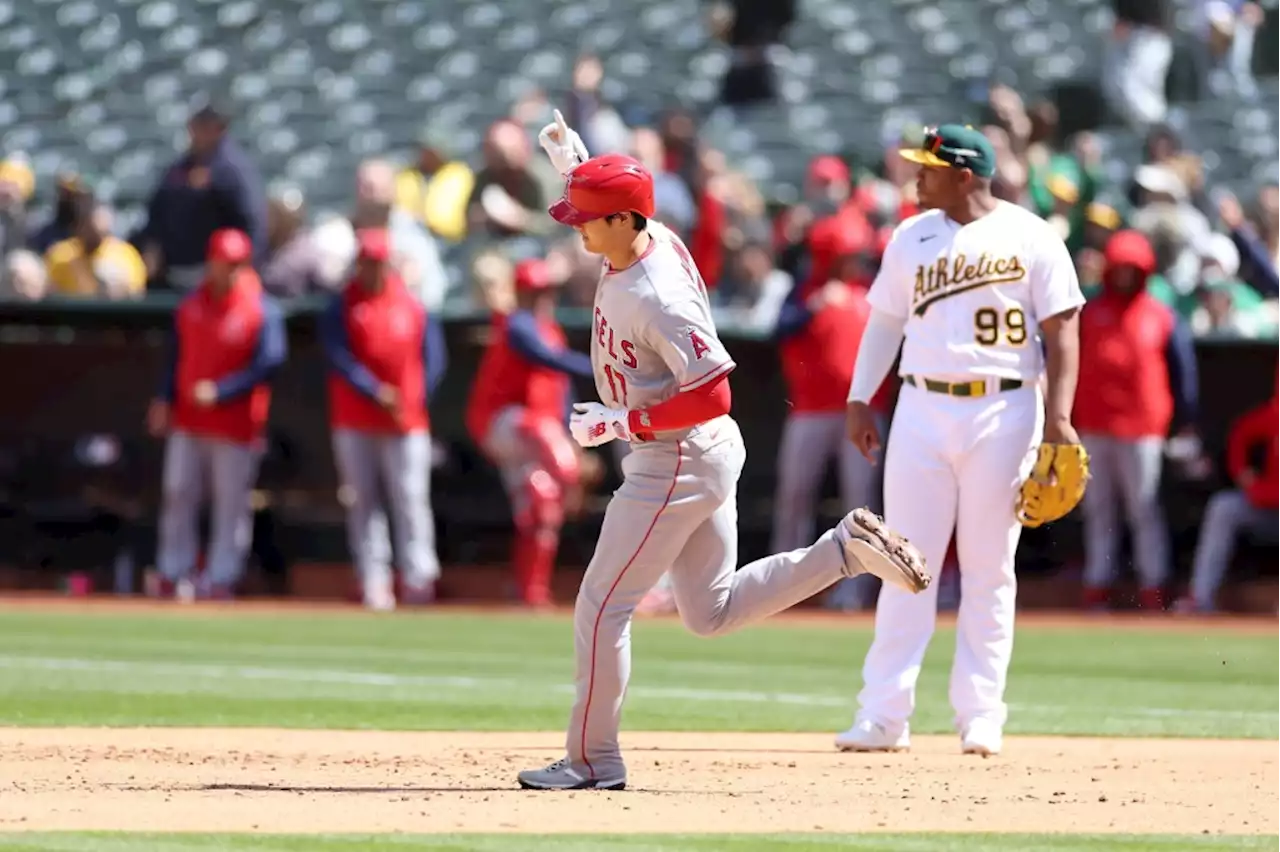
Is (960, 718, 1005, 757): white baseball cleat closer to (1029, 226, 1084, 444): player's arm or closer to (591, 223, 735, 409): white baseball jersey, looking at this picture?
(1029, 226, 1084, 444): player's arm

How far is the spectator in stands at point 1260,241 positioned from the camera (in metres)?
14.9

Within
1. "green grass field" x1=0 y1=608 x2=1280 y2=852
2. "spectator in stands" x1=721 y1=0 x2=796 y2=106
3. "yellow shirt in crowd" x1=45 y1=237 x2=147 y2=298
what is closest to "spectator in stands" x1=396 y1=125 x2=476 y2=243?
"yellow shirt in crowd" x1=45 y1=237 x2=147 y2=298

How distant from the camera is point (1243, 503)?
49.0ft

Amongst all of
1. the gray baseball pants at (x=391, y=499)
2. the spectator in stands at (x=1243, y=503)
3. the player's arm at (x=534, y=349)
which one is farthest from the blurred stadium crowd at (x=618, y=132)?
the gray baseball pants at (x=391, y=499)

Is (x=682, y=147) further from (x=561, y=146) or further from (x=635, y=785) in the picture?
(x=635, y=785)

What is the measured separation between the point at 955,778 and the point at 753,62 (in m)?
14.3

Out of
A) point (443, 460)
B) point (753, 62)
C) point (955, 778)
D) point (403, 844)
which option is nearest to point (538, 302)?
point (443, 460)

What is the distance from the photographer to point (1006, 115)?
1675cm

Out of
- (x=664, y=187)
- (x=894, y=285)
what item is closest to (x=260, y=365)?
(x=664, y=187)

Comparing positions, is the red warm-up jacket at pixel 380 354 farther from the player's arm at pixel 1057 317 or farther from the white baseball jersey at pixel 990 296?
the player's arm at pixel 1057 317

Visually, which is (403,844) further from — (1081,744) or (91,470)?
(91,470)

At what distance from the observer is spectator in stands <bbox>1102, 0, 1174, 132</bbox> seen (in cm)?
1883

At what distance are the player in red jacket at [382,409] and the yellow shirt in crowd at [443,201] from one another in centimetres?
260

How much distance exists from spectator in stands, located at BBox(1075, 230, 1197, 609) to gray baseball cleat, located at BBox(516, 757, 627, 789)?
8.55 meters
